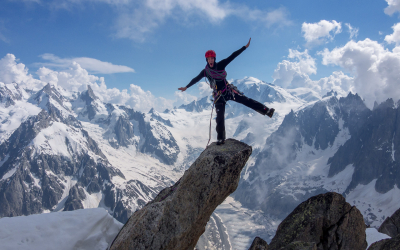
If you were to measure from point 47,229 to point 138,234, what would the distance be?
590cm

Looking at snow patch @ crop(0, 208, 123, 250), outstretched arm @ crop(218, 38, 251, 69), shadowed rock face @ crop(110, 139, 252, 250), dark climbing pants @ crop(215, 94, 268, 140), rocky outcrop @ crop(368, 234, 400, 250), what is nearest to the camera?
shadowed rock face @ crop(110, 139, 252, 250)

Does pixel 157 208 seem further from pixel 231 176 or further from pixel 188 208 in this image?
pixel 231 176

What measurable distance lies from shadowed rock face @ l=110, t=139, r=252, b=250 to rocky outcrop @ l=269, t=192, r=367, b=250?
16.8ft

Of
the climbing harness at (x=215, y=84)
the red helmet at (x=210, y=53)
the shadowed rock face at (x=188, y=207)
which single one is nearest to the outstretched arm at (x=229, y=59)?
the climbing harness at (x=215, y=84)

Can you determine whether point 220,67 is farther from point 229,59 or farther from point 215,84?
point 215,84

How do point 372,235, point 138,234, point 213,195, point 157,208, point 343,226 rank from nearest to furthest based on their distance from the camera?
1. point 138,234
2. point 157,208
3. point 213,195
4. point 343,226
5. point 372,235

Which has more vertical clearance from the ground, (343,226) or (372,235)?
(343,226)

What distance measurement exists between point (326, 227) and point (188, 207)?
915cm

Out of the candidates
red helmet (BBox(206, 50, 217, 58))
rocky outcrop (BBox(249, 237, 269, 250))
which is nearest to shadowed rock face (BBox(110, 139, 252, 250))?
rocky outcrop (BBox(249, 237, 269, 250))

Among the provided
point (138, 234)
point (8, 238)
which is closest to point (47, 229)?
point (8, 238)

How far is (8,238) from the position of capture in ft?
37.5

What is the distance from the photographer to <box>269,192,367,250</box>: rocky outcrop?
45.5 feet

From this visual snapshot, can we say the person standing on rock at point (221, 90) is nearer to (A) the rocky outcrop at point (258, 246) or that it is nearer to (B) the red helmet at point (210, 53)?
(B) the red helmet at point (210, 53)

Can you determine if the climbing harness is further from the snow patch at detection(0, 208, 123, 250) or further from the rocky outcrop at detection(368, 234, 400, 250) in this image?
the rocky outcrop at detection(368, 234, 400, 250)
